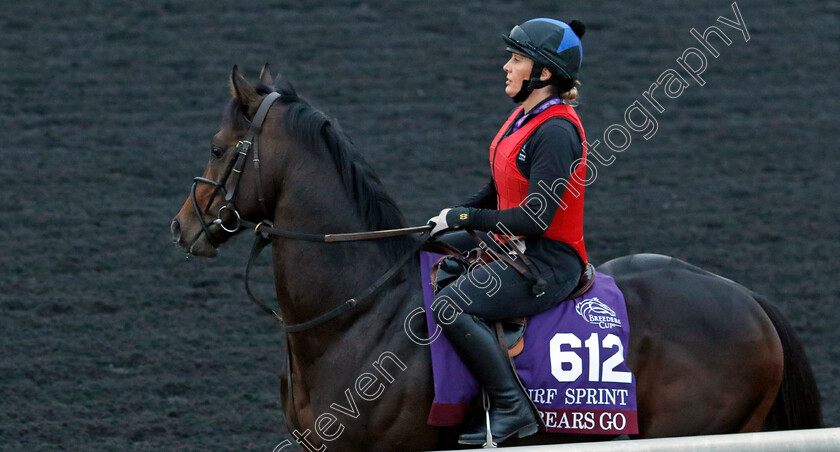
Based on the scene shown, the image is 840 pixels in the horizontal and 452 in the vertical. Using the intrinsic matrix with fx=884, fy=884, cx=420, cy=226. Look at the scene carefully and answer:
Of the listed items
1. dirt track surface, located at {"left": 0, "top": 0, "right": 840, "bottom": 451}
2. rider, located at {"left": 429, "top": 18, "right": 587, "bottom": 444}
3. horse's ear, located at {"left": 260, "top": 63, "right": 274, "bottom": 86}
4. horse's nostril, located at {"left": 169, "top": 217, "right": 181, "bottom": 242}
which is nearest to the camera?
rider, located at {"left": 429, "top": 18, "right": 587, "bottom": 444}

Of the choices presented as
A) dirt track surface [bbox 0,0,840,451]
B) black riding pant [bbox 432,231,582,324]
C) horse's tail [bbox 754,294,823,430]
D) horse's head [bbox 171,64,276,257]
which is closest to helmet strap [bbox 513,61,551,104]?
black riding pant [bbox 432,231,582,324]

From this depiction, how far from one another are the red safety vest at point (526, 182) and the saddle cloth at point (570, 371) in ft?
0.84

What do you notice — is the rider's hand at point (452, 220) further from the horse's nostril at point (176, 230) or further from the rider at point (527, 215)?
the horse's nostril at point (176, 230)

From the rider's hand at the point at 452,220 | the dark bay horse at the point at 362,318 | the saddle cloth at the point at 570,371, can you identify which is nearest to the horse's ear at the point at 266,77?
the dark bay horse at the point at 362,318

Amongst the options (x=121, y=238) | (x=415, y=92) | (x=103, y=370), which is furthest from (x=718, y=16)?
(x=103, y=370)

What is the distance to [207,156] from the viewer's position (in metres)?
6.43

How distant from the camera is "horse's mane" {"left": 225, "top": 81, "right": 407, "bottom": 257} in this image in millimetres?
2949

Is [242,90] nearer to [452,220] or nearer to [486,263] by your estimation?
[452,220]

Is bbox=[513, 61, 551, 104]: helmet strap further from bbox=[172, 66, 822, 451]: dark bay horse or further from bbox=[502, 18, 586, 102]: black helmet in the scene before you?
bbox=[172, 66, 822, 451]: dark bay horse

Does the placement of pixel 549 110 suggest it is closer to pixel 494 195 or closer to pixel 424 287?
pixel 494 195

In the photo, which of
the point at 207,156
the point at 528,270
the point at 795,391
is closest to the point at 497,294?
the point at 528,270

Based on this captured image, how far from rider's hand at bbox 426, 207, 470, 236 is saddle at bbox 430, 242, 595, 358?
15 centimetres

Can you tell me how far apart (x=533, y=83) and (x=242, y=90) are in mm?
964

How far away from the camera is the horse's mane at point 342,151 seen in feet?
9.68
